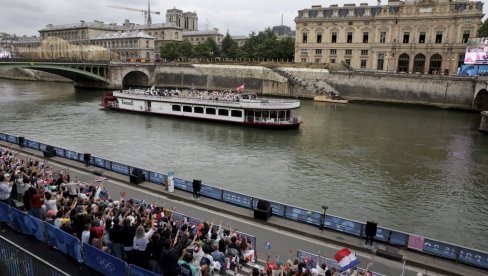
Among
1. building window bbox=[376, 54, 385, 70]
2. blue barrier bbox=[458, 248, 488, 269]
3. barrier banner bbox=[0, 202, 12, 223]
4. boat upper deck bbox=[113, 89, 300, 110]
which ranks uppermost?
building window bbox=[376, 54, 385, 70]

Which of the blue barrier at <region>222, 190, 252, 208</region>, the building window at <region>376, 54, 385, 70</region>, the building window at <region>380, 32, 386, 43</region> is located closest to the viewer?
the blue barrier at <region>222, 190, 252, 208</region>

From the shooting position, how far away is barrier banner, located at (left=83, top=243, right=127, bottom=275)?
821 cm

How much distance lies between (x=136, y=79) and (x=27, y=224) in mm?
86440

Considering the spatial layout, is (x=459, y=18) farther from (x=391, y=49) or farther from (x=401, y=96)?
(x=401, y=96)

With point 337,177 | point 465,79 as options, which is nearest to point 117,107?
point 337,177

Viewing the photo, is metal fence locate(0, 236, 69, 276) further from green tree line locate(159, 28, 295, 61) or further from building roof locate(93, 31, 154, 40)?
building roof locate(93, 31, 154, 40)

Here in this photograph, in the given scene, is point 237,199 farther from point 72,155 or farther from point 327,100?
point 327,100

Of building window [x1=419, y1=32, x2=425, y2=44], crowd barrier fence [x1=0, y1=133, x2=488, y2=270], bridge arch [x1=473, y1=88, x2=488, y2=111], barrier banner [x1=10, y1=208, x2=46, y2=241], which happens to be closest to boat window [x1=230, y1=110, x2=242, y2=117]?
crowd barrier fence [x1=0, y1=133, x2=488, y2=270]

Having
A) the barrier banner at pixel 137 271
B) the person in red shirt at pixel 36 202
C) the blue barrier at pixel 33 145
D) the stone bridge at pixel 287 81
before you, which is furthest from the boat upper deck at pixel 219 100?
the barrier banner at pixel 137 271

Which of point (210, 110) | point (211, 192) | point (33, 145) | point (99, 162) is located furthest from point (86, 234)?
point (210, 110)

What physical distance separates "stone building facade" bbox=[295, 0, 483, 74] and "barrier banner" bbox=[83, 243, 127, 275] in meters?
76.6

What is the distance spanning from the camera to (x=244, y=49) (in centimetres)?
10838

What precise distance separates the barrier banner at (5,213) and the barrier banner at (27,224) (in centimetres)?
21

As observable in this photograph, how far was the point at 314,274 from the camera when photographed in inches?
344
